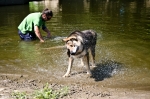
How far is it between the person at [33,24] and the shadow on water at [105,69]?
2.80 metres

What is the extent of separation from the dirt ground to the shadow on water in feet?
2.06

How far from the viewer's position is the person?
9293mm

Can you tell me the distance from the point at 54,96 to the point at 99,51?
4.74 meters

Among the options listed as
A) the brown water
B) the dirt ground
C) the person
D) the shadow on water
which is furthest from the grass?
the person

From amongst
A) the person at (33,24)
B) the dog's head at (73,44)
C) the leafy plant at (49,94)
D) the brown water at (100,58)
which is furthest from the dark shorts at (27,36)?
the leafy plant at (49,94)

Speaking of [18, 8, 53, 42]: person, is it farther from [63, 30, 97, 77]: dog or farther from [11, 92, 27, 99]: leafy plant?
[11, 92, 27, 99]: leafy plant

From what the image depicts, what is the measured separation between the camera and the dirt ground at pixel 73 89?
203 inches

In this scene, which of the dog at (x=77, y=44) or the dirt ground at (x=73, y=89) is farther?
the dog at (x=77, y=44)

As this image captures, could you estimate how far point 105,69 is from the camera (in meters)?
7.38

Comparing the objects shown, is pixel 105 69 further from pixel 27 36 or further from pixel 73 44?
pixel 27 36

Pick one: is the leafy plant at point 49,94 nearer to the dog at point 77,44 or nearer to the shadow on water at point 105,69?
the dog at point 77,44

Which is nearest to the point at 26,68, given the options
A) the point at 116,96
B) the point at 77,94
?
the point at 77,94

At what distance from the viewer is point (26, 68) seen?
7410 mm

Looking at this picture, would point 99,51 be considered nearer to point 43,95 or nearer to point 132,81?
point 132,81
